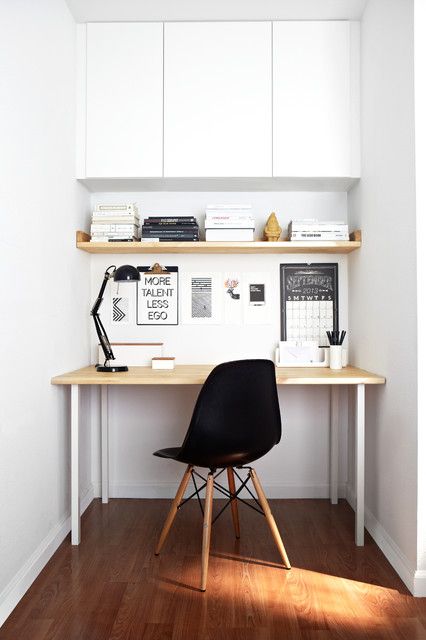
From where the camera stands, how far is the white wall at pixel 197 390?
3.19 meters

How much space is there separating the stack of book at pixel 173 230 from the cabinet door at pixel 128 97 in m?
0.25

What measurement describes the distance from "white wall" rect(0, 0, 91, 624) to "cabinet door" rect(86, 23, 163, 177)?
0.13 meters

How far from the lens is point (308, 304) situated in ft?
10.5

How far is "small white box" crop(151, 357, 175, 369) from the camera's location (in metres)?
2.89

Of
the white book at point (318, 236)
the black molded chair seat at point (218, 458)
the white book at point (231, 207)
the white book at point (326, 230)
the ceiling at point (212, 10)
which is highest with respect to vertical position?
the ceiling at point (212, 10)

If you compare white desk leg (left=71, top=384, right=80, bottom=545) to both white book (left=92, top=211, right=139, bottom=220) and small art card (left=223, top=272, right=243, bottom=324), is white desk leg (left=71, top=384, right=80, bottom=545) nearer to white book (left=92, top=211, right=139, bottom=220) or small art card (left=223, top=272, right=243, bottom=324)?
white book (left=92, top=211, right=139, bottom=220)

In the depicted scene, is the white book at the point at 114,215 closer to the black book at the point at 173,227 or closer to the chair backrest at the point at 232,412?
the black book at the point at 173,227

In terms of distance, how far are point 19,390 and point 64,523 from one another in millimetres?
887

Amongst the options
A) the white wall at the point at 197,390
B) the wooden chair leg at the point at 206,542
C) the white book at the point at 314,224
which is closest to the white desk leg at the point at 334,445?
the white wall at the point at 197,390

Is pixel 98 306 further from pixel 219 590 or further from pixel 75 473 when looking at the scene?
pixel 219 590

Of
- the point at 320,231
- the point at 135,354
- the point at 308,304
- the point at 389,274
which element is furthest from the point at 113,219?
the point at 389,274

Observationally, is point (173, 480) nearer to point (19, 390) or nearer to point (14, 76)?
point (19, 390)

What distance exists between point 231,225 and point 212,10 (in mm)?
1069

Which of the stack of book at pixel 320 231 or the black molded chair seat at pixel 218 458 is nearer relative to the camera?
the black molded chair seat at pixel 218 458
